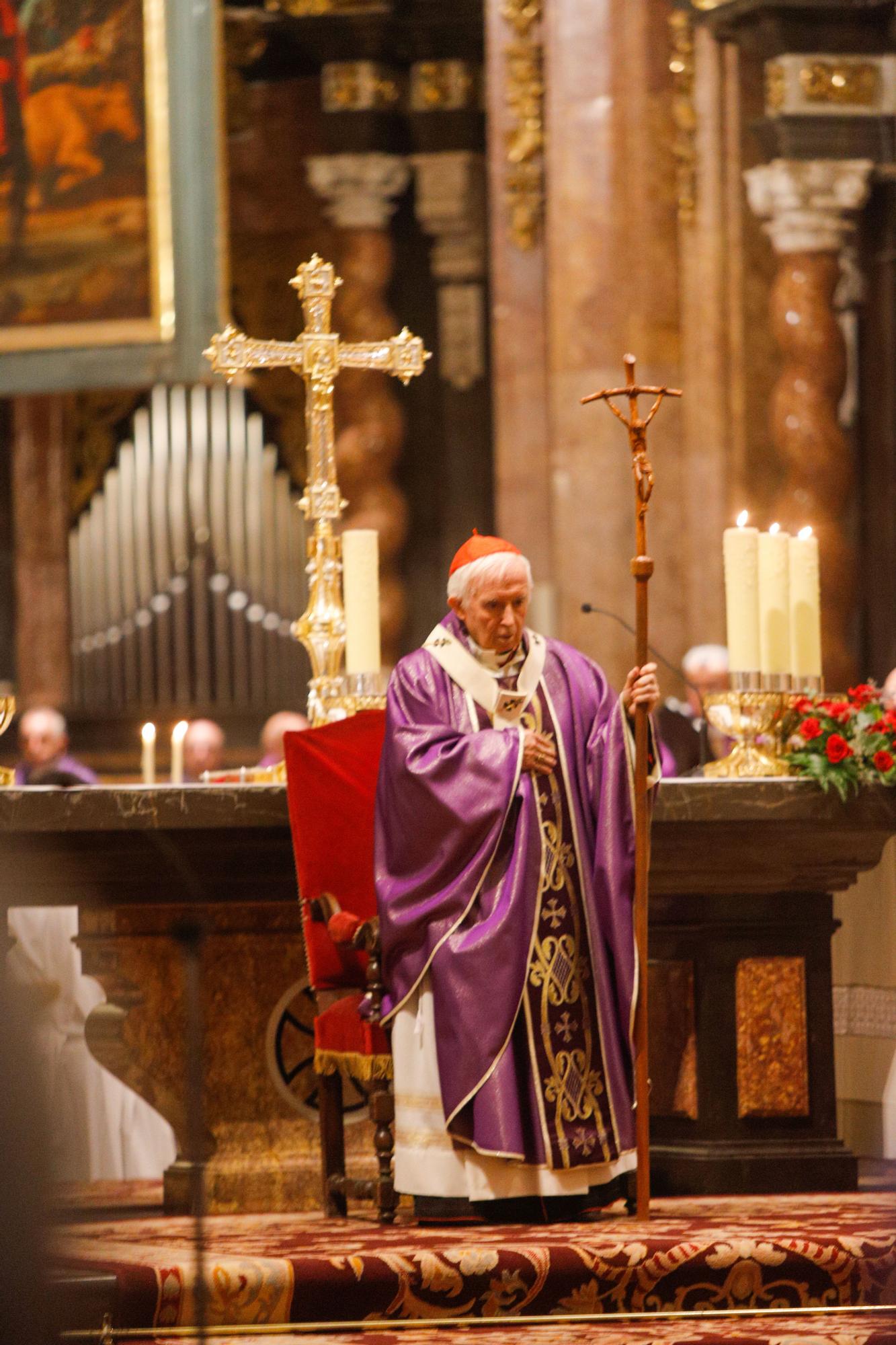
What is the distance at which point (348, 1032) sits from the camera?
18.4 feet

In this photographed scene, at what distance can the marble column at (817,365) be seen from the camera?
9812 mm

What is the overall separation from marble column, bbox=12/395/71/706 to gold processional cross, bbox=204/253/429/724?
502cm

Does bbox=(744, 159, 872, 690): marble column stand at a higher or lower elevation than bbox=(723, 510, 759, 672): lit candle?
higher

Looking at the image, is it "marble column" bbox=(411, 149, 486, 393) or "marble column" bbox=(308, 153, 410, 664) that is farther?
"marble column" bbox=(411, 149, 486, 393)

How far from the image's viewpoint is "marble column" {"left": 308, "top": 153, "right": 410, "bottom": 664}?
34.8 ft

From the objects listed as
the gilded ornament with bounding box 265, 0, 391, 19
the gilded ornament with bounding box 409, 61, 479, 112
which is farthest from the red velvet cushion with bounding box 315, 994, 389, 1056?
the gilded ornament with bounding box 265, 0, 391, 19

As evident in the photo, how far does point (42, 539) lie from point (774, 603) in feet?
20.1

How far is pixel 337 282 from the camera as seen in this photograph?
6.55m

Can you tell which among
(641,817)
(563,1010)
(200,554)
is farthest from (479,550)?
(200,554)

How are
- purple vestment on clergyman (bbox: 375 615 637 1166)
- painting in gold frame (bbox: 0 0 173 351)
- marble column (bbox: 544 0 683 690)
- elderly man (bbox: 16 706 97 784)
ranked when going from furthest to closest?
marble column (bbox: 544 0 683 690) → elderly man (bbox: 16 706 97 784) → painting in gold frame (bbox: 0 0 173 351) → purple vestment on clergyman (bbox: 375 615 637 1166)

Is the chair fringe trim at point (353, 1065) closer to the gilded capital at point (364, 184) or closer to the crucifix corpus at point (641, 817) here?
the crucifix corpus at point (641, 817)

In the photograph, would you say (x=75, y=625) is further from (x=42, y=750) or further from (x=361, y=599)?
(x=361, y=599)

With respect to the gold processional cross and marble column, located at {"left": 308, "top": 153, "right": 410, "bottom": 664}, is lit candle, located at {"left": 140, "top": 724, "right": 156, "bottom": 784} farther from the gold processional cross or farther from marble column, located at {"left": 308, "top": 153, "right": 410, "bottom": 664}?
marble column, located at {"left": 308, "top": 153, "right": 410, "bottom": 664}

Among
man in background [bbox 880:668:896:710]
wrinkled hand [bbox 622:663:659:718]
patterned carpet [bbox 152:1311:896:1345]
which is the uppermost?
wrinkled hand [bbox 622:663:659:718]
